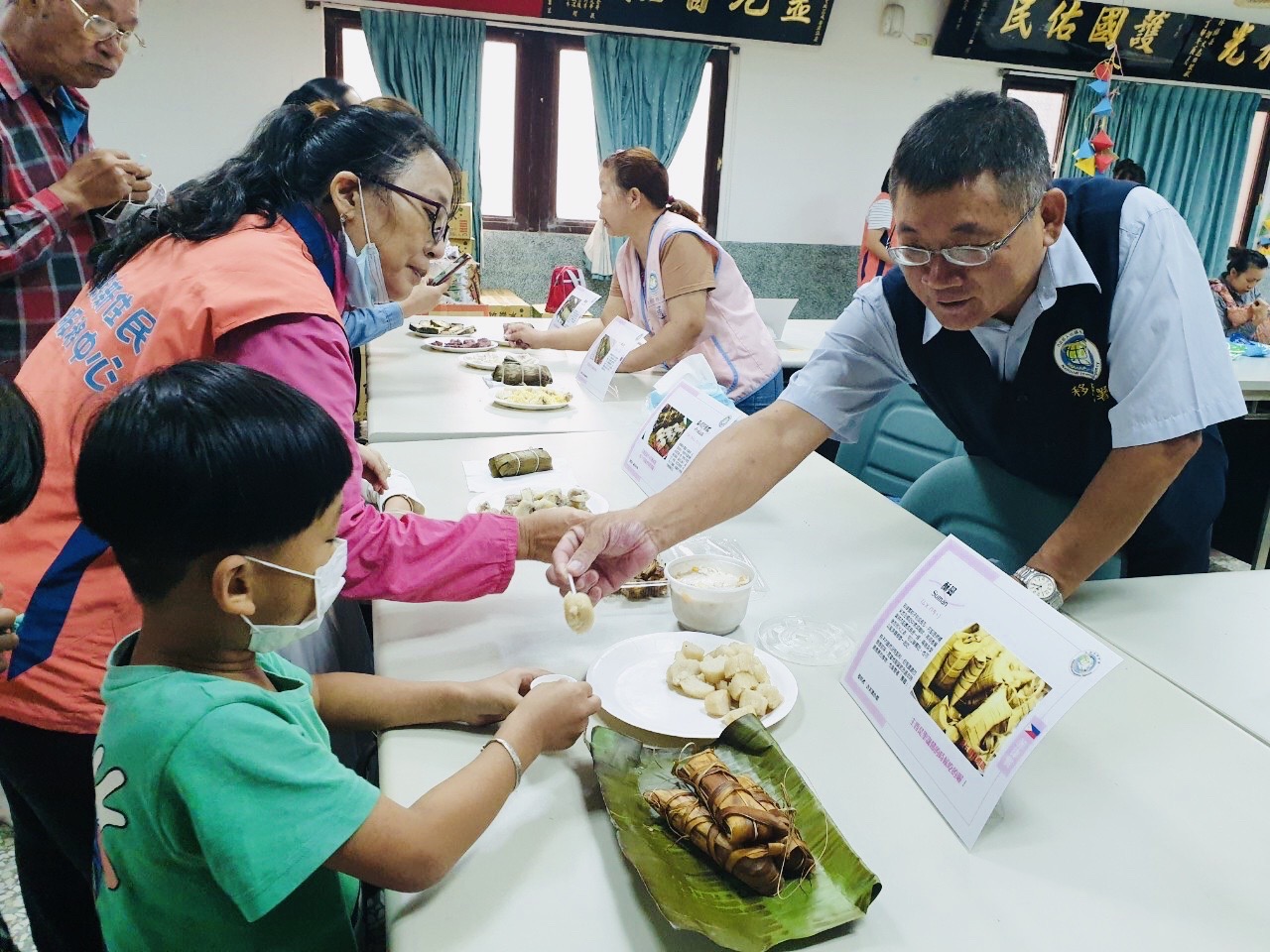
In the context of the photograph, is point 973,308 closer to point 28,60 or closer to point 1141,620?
point 1141,620

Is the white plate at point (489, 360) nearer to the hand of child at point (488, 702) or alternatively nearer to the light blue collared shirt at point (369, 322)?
the light blue collared shirt at point (369, 322)

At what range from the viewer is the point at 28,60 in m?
2.01

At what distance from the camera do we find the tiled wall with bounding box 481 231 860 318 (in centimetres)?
587

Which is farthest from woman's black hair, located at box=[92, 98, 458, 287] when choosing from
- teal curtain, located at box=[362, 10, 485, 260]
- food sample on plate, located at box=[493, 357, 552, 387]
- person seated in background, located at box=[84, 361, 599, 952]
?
teal curtain, located at box=[362, 10, 485, 260]

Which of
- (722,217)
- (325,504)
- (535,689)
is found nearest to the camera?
(325,504)

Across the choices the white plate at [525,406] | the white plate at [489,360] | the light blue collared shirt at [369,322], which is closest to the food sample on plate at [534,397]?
the white plate at [525,406]

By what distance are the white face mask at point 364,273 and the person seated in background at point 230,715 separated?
60cm

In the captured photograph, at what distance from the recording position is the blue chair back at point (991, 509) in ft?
5.34

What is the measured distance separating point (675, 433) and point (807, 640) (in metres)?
0.62

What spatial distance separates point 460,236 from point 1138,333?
4318 mm

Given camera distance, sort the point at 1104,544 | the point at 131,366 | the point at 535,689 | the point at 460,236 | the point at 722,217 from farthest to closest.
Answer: the point at 722,217, the point at 460,236, the point at 1104,544, the point at 131,366, the point at 535,689

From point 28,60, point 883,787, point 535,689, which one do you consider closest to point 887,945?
point 883,787

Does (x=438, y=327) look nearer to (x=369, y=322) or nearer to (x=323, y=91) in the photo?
(x=369, y=322)

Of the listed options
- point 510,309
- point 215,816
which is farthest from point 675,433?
point 510,309
